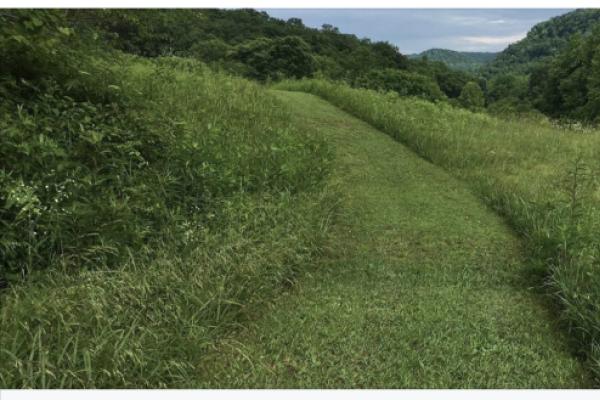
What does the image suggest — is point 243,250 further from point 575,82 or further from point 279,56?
point 575,82

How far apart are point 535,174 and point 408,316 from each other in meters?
4.09

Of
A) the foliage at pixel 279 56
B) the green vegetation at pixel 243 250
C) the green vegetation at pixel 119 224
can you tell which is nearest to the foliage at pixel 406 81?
the foliage at pixel 279 56

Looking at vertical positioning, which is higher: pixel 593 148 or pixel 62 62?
pixel 62 62

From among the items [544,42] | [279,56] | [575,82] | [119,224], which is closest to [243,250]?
[119,224]

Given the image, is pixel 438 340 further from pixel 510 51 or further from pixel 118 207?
pixel 510 51

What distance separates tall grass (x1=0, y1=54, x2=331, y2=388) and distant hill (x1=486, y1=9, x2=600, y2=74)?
3649 cm

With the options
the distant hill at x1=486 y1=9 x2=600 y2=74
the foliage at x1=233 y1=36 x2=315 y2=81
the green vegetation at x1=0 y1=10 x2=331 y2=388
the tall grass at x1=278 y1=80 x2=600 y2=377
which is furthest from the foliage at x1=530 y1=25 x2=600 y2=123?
the green vegetation at x1=0 y1=10 x2=331 y2=388

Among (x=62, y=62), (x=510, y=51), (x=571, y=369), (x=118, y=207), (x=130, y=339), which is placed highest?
(x=510, y=51)

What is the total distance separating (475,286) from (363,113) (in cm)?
626

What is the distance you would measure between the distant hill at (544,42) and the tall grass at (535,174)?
30.2m

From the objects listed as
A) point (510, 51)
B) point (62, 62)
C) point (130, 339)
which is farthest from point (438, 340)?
point (510, 51)

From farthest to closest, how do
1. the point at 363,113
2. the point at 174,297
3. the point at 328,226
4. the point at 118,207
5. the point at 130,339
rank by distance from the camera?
the point at 363,113, the point at 328,226, the point at 118,207, the point at 174,297, the point at 130,339

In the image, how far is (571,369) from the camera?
114 inches

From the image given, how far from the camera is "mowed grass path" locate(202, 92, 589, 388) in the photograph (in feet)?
9.12
